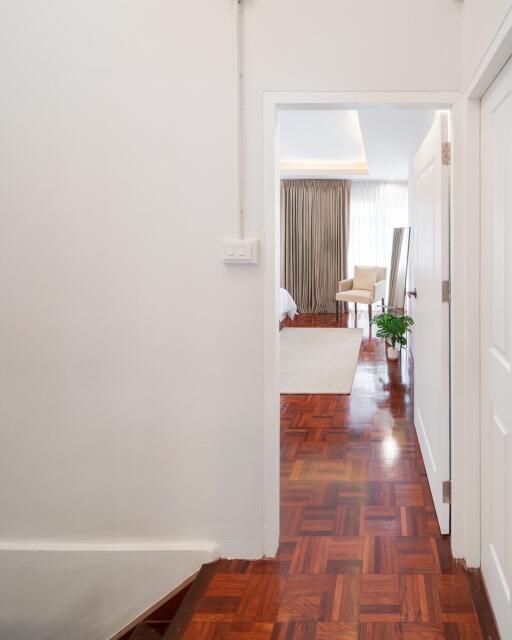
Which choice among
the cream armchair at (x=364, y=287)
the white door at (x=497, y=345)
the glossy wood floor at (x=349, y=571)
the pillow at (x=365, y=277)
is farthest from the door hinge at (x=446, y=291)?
the pillow at (x=365, y=277)

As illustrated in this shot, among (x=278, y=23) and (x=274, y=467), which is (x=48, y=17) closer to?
(x=278, y=23)

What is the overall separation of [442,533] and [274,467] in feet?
2.66

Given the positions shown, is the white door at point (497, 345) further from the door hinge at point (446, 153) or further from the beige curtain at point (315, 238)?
the beige curtain at point (315, 238)

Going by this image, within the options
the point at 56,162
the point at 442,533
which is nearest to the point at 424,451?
the point at 442,533

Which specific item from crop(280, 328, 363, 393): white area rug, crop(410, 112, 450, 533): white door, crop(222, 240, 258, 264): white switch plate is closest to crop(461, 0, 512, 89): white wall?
crop(410, 112, 450, 533): white door

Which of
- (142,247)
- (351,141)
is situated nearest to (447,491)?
(142,247)

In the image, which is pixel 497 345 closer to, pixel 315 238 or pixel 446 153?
pixel 446 153

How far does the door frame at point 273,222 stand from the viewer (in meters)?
2.42

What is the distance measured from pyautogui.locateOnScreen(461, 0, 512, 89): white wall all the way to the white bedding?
274 inches

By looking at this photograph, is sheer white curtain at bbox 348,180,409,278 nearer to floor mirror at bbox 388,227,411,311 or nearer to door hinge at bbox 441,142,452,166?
floor mirror at bbox 388,227,411,311

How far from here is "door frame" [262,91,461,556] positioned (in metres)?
2.42

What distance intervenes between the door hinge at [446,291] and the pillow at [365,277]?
7404 mm

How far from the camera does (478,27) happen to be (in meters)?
2.04

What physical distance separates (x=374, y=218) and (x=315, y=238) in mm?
1095
